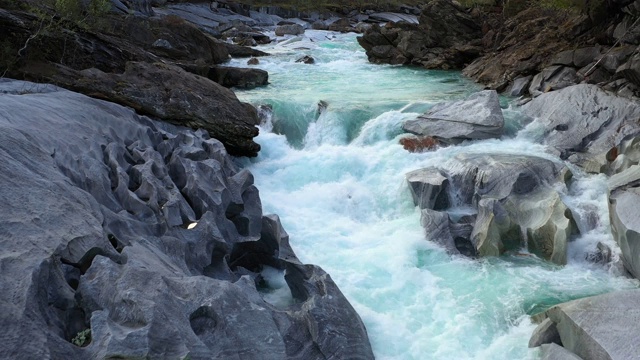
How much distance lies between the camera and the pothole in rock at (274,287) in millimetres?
10602

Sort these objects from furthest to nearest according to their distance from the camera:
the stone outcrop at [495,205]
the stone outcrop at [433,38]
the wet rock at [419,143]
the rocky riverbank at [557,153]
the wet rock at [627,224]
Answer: the stone outcrop at [433,38] < the wet rock at [419,143] < the stone outcrop at [495,205] < the wet rock at [627,224] < the rocky riverbank at [557,153]

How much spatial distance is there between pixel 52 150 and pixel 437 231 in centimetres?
837

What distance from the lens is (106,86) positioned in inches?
640

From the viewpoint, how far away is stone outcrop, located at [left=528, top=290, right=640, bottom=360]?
26.8ft

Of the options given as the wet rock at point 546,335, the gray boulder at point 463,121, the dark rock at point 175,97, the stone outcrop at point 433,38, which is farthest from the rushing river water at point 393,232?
the stone outcrop at point 433,38

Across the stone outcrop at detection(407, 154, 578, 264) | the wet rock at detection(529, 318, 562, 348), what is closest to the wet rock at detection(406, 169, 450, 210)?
the stone outcrop at detection(407, 154, 578, 264)

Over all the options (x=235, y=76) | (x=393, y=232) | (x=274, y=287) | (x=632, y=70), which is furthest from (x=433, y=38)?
(x=274, y=287)

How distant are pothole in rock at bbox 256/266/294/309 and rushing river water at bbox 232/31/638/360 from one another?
111 millimetres

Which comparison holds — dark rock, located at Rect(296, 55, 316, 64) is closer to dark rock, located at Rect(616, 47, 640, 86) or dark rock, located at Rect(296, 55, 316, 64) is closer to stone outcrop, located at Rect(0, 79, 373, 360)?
dark rock, located at Rect(616, 47, 640, 86)

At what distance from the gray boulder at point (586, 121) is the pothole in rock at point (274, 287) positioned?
9.38 metres

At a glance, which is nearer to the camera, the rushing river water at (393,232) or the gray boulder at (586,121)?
the rushing river water at (393,232)

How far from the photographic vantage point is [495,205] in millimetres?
13398

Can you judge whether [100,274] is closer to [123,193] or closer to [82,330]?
[82,330]

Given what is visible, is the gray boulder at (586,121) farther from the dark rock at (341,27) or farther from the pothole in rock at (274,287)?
the dark rock at (341,27)
